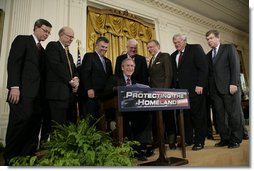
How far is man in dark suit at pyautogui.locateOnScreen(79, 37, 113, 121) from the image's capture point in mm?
2094

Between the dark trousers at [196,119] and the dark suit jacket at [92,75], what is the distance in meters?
0.93

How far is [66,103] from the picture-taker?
1858 millimetres

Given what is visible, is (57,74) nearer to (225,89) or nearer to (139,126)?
(139,126)

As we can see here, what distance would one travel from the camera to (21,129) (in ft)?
5.32

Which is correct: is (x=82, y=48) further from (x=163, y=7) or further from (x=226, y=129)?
(x=226, y=129)

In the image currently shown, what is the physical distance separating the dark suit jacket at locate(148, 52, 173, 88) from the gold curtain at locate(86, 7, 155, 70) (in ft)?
4.89

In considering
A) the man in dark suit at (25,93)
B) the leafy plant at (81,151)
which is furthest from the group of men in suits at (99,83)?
the leafy plant at (81,151)

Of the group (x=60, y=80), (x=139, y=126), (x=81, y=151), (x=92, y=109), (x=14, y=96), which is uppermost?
(x=60, y=80)

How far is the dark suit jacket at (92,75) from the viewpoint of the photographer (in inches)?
84.4

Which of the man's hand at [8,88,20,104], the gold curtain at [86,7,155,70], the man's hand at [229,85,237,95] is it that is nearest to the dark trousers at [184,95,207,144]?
the man's hand at [229,85,237,95]

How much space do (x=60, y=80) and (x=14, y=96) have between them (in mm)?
401

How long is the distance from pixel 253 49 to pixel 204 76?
0.58m

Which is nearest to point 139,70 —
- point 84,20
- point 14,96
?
point 14,96

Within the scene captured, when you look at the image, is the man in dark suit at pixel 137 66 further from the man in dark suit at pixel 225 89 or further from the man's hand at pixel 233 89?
the man's hand at pixel 233 89
